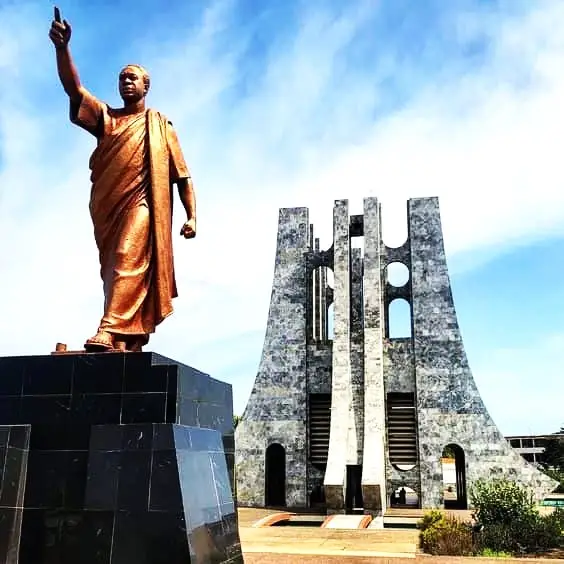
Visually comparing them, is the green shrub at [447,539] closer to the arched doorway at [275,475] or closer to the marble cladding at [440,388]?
the marble cladding at [440,388]

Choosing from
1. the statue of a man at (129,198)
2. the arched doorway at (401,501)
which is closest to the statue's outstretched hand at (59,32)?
the statue of a man at (129,198)

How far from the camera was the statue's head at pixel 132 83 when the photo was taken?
686 centimetres

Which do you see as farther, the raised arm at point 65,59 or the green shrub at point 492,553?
the green shrub at point 492,553

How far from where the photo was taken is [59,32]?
628 centimetres

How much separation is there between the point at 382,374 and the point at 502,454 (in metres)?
4.57

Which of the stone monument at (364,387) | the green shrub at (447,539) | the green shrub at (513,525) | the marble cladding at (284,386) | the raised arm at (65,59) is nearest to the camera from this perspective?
the raised arm at (65,59)

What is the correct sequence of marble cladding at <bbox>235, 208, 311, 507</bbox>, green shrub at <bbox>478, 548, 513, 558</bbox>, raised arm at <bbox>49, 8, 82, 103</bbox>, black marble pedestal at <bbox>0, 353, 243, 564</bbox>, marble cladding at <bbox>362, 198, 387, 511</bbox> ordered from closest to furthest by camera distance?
black marble pedestal at <bbox>0, 353, 243, 564</bbox>, raised arm at <bbox>49, 8, 82, 103</bbox>, green shrub at <bbox>478, 548, 513, 558</bbox>, marble cladding at <bbox>362, 198, 387, 511</bbox>, marble cladding at <bbox>235, 208, 311, 507</bbox>

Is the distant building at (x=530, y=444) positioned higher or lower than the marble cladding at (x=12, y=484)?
higher

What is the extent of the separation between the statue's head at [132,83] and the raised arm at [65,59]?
1.52ft

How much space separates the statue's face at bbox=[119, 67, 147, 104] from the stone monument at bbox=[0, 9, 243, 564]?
0.4 inches

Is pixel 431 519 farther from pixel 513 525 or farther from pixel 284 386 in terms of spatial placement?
pixel 284 386

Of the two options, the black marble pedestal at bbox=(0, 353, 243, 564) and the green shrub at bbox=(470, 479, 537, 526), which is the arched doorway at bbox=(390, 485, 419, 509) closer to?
the green shrub at bbox=(470, 479, 537, 526)

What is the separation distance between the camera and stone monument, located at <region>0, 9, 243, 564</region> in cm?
521

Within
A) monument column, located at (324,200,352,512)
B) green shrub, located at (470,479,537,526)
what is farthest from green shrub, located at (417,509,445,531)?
Result: monument column, located at (324,200,352,512)
